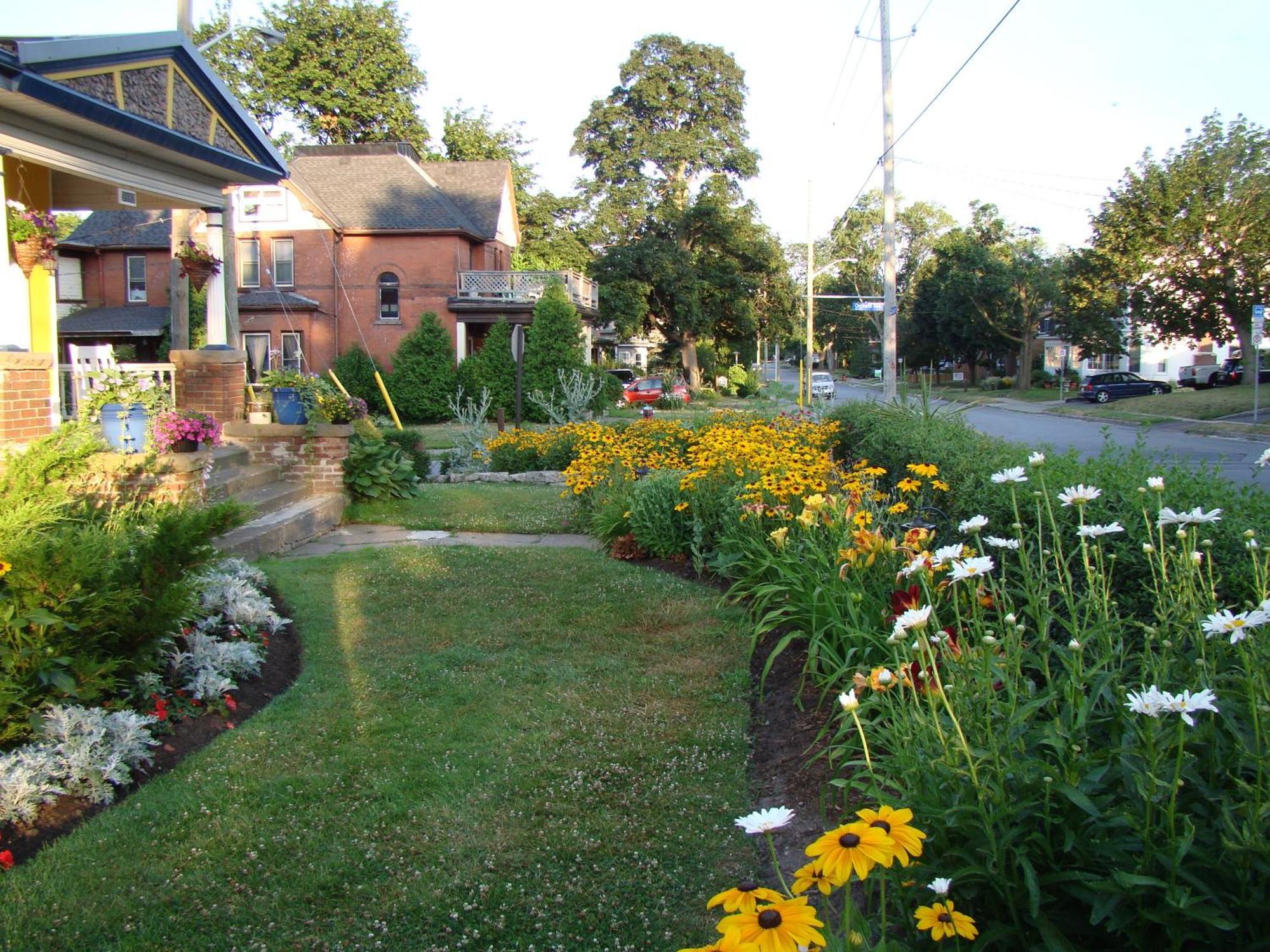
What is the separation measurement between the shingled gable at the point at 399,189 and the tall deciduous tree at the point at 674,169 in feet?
28.5

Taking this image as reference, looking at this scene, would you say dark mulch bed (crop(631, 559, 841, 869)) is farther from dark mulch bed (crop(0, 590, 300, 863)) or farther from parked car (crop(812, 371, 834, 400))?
parked car (crop(812, 371, 834, 400))

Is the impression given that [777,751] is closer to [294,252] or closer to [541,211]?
[294,252]

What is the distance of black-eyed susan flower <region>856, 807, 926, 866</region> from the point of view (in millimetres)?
1833

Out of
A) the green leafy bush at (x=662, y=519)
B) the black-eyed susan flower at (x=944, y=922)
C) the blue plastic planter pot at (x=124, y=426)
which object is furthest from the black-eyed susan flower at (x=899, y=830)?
the blue plastic planter pot at (x=124, y=426)

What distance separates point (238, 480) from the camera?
32.5ft

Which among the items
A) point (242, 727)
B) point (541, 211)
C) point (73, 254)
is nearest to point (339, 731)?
point (242, 727)

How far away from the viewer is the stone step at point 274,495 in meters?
9.64

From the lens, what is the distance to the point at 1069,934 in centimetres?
232

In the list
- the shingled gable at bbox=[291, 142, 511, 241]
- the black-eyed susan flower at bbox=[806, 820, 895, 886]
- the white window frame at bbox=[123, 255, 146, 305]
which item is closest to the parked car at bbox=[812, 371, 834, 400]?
the shingled gable at bbox=[291, 142, 511, 241]

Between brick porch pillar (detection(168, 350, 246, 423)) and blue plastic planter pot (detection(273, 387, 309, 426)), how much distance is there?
55 centimetres

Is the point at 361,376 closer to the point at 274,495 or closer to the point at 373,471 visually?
the point at 373,471

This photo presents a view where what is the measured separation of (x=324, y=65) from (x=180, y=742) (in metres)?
48.3

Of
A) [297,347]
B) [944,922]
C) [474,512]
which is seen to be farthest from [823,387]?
[944,922]

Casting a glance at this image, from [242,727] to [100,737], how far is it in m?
0.79
